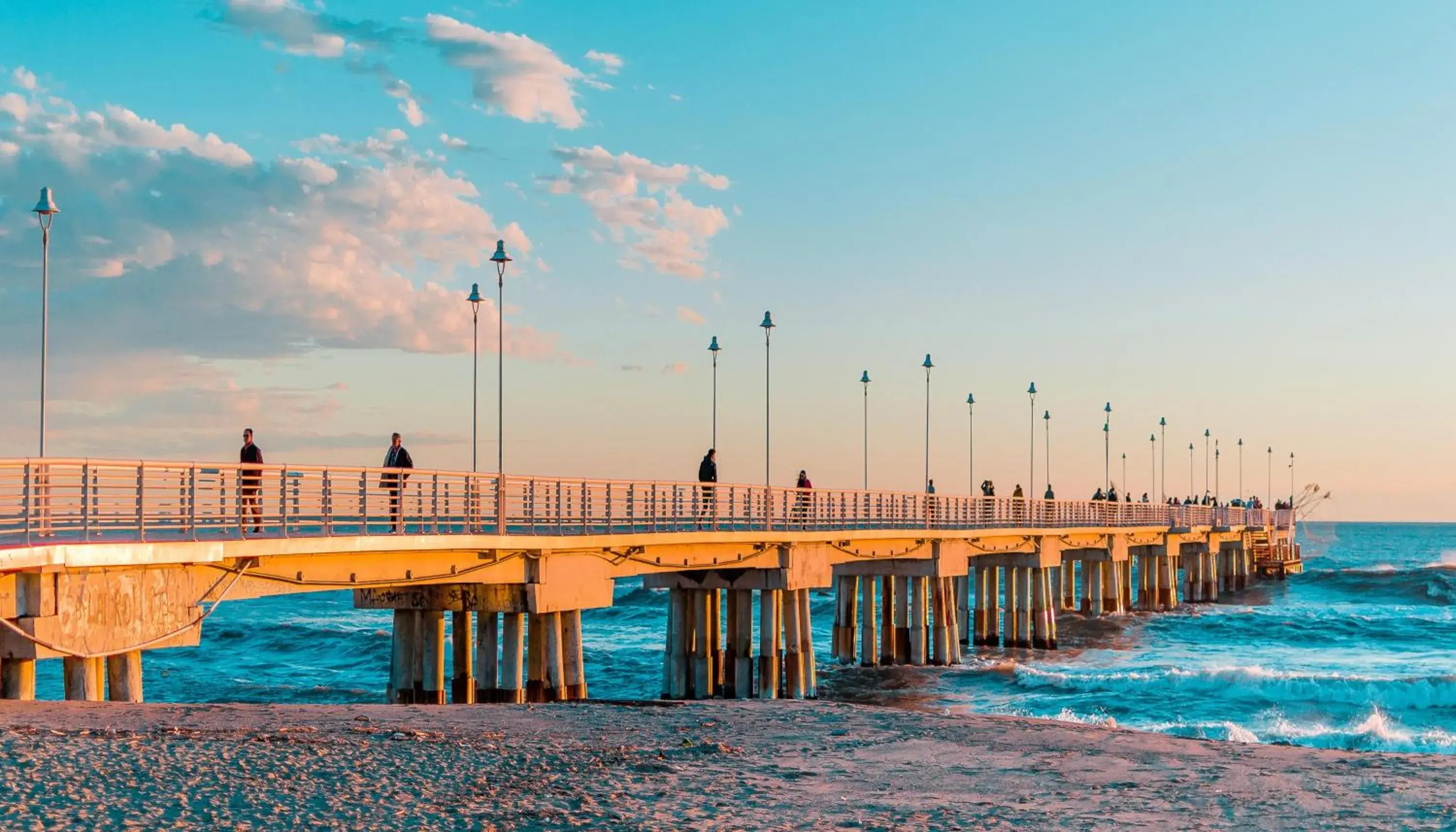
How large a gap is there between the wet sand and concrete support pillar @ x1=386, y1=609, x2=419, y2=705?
8.30 meters

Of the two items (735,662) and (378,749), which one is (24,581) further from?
(735,662)

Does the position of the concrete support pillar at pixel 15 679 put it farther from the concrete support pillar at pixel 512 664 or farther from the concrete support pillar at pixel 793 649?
the concrete support pillar at pixel 793 649

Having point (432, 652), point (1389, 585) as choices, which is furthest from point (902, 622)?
point (1389, 585)

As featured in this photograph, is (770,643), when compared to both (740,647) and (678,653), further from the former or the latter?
(678,653)

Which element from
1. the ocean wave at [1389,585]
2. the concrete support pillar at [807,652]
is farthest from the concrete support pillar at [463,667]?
the ocean wave at [1389,585]

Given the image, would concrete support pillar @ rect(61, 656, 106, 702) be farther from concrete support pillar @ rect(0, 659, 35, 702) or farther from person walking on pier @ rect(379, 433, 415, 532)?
→ person walking on pier @ rect(379, 433, 415, 532)

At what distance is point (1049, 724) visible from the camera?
17.9m

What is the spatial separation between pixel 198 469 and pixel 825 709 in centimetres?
850

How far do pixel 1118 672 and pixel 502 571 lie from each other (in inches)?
874

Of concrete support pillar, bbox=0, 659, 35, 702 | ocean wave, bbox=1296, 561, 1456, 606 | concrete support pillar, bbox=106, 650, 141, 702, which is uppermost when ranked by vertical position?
concrete support pillar, bbox=0, 659, 35, 702

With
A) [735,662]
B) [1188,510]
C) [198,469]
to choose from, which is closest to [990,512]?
[735,662]

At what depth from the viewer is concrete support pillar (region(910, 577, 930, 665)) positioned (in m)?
41.7

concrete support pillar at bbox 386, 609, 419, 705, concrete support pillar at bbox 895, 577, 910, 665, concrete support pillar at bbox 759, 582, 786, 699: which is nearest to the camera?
concrete support pillar at bbox 386, 609, 419, 705

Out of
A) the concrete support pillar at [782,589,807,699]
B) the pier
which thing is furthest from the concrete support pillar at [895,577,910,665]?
the concrete support pillar at [782,589,807,699]
